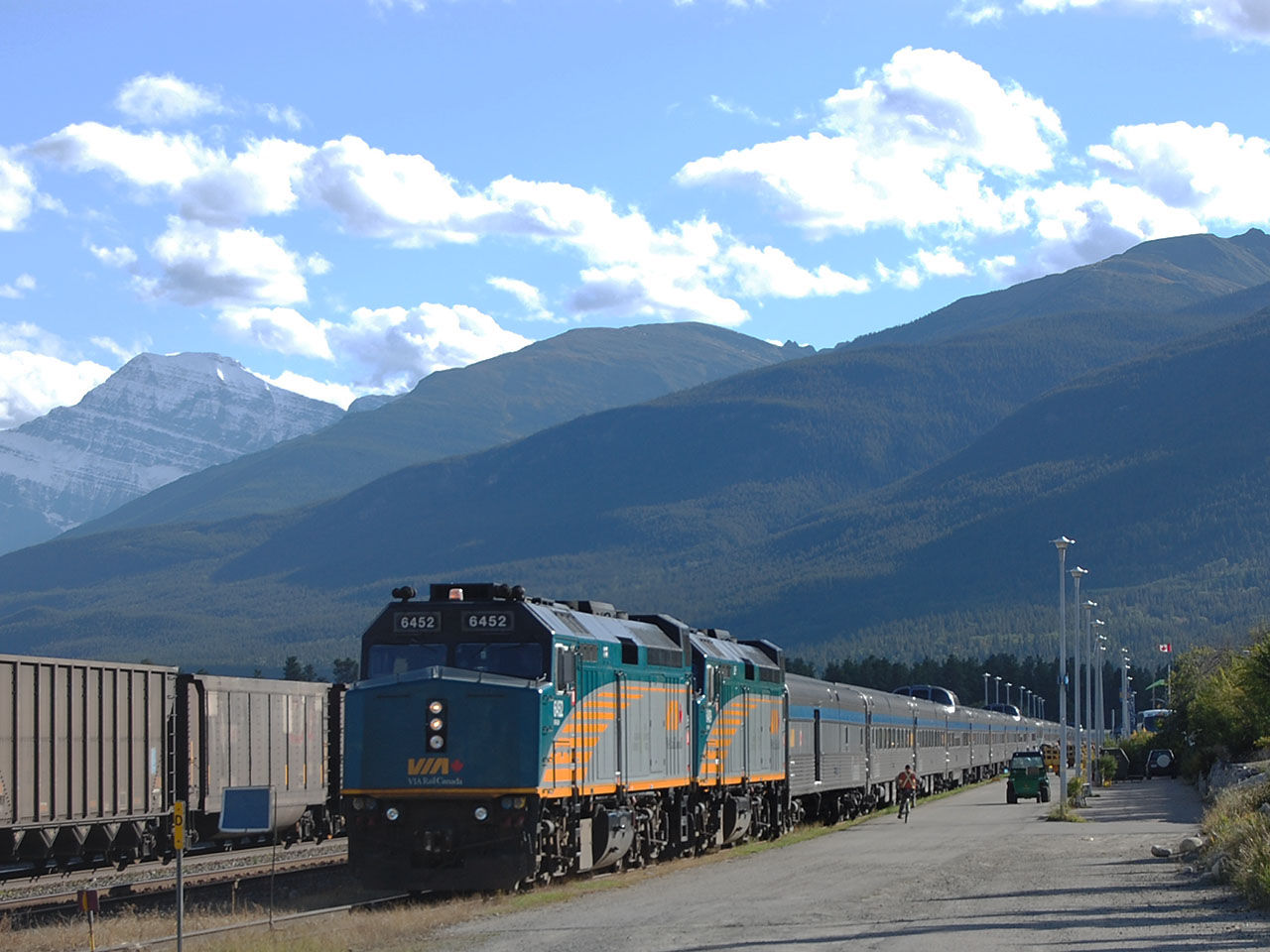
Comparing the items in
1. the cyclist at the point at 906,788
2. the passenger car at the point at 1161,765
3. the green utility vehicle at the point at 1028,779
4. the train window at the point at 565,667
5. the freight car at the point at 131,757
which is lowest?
the passenger car at the point at 1161,765

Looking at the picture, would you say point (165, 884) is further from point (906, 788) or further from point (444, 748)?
point (906, 788)

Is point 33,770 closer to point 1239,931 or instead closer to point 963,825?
point 1239,931

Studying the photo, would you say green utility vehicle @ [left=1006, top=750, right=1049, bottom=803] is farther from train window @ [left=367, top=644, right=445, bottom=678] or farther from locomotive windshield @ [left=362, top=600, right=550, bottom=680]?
train window @ [left=367, top=644, right=445, bottom=678]

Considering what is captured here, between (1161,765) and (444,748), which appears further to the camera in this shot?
(1161,765)

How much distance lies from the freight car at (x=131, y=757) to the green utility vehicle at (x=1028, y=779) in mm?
32309

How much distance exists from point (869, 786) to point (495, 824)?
36.3m

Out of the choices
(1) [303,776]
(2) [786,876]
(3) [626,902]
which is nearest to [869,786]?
(1) [303,776]

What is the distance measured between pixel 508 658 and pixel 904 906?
686 cm

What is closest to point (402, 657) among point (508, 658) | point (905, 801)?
point (508, 658)

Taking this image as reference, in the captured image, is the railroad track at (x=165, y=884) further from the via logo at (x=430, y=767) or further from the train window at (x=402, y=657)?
the train window at (x=402, y=657)

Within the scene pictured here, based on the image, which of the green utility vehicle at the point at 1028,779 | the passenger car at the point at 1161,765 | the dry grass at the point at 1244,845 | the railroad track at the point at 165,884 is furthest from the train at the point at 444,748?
the passenger car at the point at 1161,765

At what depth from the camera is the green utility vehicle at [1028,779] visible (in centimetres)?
6544

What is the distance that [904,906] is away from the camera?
81.0ft

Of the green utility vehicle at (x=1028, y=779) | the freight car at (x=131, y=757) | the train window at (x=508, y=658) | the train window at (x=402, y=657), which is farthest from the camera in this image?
the green utility vehicle at (x=1028, y=779)
